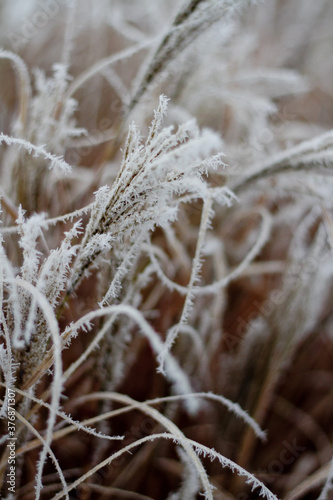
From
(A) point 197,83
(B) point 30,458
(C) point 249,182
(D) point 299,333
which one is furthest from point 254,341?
(A) point 197,83

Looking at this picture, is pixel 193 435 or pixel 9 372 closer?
pixel 9 372

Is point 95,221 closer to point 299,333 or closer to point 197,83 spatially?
point 299,333

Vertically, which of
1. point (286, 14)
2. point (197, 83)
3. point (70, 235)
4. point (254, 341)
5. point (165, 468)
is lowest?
point (165, 468)

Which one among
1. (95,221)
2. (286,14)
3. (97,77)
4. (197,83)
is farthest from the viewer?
(286,14)

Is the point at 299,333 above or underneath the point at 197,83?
underneath

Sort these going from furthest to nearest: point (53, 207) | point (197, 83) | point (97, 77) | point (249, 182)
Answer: point (97, 77) < point (197, 83) < point (53, 207) < point (249, 182)

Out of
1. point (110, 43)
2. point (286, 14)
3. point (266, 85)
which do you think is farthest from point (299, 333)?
point (286, 14)
